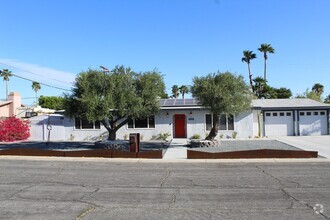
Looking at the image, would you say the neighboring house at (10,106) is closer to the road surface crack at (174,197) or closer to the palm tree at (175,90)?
the road surface crack at (174,197)

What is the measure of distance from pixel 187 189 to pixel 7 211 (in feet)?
14.9

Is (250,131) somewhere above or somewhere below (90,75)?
below

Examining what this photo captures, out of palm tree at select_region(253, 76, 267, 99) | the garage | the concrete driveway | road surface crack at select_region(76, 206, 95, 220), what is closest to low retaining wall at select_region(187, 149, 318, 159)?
the concrete driveway

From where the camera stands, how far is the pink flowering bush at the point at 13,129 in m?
29.9

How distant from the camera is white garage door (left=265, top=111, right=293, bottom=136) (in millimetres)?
31516

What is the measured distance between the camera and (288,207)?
7320 millimetres

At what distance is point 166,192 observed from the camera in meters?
9.05

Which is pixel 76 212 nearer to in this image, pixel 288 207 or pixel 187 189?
pixel 187 189

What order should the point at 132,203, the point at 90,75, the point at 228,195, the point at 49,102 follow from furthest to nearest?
the point at 49,102, the point at 90,75, the point at 228,195, the point at 132,203

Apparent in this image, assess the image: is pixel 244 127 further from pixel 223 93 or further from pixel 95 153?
pixel 95 153

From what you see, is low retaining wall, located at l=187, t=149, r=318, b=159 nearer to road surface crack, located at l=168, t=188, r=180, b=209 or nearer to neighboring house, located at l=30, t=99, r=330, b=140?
road surface crack, located at l=168, t=188, r=180, b=209

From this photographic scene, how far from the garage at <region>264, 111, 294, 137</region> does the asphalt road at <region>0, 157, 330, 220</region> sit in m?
17.8

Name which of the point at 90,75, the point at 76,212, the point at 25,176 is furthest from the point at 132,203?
the point at 90,75

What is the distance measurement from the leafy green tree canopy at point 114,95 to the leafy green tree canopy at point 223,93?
3.06 meters
